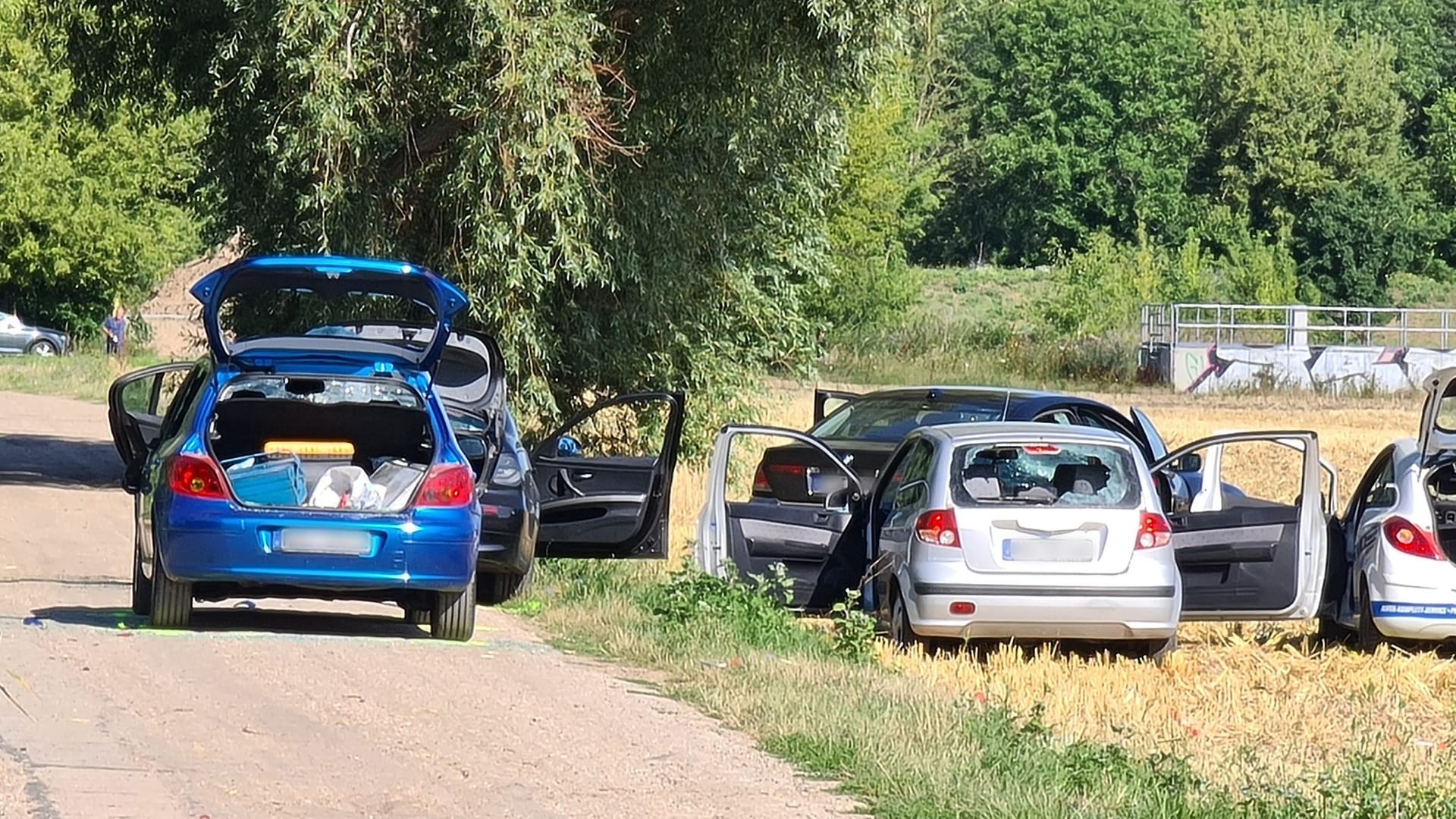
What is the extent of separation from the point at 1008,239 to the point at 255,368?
274 feet

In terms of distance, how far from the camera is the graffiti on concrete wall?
53.2 m

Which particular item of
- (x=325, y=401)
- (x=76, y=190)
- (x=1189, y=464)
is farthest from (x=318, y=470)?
(x=76, y=190)

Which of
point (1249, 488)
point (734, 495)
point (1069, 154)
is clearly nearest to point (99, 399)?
point (734, 495)

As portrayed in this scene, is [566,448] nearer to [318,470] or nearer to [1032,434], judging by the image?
[318,470]

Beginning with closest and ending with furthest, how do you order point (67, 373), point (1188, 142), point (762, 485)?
point (762, 485) < point (67, 373) < point (1188, 142)

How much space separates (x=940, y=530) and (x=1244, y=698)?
6.22 ft

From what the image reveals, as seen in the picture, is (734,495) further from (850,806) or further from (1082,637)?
(850,806)

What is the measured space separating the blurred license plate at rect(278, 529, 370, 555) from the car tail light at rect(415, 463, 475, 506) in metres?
0.36

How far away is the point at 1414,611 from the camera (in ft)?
41.4

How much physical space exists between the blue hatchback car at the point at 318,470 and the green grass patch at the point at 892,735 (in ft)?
3.79

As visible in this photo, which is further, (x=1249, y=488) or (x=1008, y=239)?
(x=1008, y=239)

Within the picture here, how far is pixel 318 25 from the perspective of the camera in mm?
18562

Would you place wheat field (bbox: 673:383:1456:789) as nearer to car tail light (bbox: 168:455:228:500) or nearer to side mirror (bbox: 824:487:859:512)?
side mirror (bbox: 824:487:859:512)

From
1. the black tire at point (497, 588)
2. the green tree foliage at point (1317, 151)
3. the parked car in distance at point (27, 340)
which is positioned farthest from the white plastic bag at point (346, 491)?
the green tree foliage at point (1317, 151)
